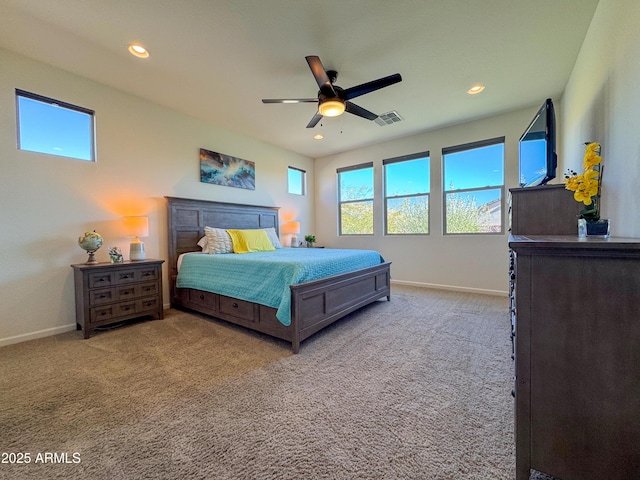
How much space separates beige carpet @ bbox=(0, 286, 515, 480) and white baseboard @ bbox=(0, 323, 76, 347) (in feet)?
0.51

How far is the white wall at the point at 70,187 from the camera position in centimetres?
257

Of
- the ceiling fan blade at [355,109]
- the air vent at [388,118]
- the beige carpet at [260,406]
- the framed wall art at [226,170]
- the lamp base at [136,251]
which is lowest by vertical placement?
the beige carpet at [260,406]

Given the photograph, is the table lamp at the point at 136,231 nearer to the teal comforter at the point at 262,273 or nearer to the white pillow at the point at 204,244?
the teal comforter at the point at 262,273

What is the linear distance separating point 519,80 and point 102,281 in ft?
17.5

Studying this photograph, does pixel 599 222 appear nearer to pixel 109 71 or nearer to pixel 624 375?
pixel 624 375

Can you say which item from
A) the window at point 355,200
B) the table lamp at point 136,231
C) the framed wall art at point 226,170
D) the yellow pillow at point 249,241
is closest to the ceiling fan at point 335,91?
the yellow pillow at point 249,241

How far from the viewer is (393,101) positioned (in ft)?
11.7

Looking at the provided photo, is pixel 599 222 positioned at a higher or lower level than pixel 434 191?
lower

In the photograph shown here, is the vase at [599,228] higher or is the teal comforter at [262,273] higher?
the vase at [599,228]

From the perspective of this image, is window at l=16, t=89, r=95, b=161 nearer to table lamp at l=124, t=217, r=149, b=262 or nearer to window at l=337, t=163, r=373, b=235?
table lamp at l=124, t=217, r=149, b=262

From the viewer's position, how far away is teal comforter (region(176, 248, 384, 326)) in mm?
2393

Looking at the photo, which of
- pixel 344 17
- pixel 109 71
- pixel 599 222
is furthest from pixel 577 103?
pixel 109 71

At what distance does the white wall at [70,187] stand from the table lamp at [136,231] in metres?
0.27

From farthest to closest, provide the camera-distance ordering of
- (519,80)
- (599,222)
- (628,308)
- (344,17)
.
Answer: (519,80) → (344,17) → (599,222) → (628,308)
